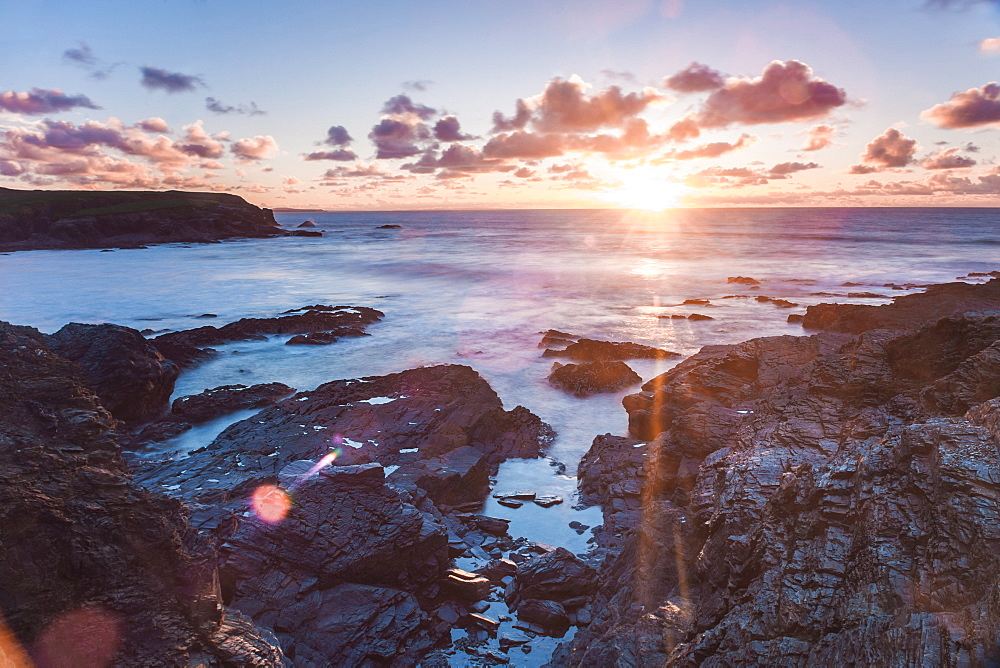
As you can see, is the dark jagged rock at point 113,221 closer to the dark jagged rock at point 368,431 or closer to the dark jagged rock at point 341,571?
the dark jagged rock at point 368,431

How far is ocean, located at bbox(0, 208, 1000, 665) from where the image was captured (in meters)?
16.7

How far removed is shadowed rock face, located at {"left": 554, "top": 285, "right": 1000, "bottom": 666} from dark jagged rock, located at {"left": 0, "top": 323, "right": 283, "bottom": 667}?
391 cm

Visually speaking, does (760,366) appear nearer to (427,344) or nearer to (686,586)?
(686,586)

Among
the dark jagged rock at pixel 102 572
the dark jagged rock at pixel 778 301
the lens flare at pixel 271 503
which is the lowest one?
the dark jagged rock at pixel 778 301

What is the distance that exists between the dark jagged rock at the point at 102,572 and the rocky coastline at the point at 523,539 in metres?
0.02

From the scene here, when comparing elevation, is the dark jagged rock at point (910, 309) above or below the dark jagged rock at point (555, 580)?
above

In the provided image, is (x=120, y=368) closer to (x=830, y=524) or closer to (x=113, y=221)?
(x=830, y=524)

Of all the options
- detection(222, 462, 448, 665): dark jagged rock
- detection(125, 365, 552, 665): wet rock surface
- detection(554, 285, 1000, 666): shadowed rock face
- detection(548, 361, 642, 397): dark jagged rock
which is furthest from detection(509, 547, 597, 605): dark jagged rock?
Answer: detection(548, 361, 642, 397): dark jagged rock

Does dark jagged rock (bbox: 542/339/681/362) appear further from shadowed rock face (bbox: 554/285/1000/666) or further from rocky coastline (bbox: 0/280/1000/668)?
shadowed rock face (bbox: 554/285/1000/666)

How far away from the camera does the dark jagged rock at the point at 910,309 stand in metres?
17.4

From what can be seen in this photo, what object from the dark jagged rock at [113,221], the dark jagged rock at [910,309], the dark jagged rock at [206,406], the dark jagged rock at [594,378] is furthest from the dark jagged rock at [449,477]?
the dark jagged rock at [113,221]

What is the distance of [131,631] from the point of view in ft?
15.0

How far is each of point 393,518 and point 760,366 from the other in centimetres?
853

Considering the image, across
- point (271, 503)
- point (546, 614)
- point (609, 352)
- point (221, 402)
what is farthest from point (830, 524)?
point (609, 352)
